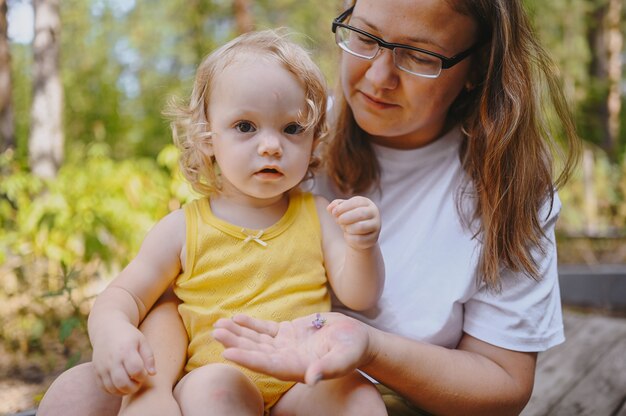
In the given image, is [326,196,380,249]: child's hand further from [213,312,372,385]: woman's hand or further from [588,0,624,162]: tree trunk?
[588,0,624,162]: tree trunk

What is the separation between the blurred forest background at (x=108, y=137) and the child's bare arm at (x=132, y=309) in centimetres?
67

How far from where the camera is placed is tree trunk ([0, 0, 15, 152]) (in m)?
3.79

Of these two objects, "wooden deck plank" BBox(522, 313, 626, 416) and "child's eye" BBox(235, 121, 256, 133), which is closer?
"child's eye" BBox(235, 121, 256, 133)

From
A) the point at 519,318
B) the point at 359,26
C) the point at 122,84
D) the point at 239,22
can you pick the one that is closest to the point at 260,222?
the point at 359,26

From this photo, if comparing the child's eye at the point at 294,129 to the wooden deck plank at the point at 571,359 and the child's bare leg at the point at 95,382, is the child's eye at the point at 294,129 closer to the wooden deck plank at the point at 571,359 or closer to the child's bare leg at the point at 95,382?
the child's bare leg at the point at 95,382

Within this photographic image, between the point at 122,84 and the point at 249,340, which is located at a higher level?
the point at 249,340

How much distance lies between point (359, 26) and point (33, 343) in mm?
2222

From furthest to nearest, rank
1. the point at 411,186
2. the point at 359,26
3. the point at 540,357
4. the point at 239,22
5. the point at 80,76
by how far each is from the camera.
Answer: the point at 80,76 → the point at 239,22 → the point at 540,357 → the point at 411,186 → the point at 359,26

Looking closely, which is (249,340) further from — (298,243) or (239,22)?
(239,22)

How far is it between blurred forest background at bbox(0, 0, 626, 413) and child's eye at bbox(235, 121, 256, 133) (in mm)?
706

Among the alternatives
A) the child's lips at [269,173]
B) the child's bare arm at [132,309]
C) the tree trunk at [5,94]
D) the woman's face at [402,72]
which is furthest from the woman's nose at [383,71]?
the tree trunk at [5,94]

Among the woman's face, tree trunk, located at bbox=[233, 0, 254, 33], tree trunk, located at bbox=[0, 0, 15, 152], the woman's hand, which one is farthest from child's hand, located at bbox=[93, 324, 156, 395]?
tree trunk, located at bbox=[233, 0, 254, 33]

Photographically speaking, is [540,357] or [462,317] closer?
[462,317]

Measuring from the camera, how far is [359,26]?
63.5 inches
